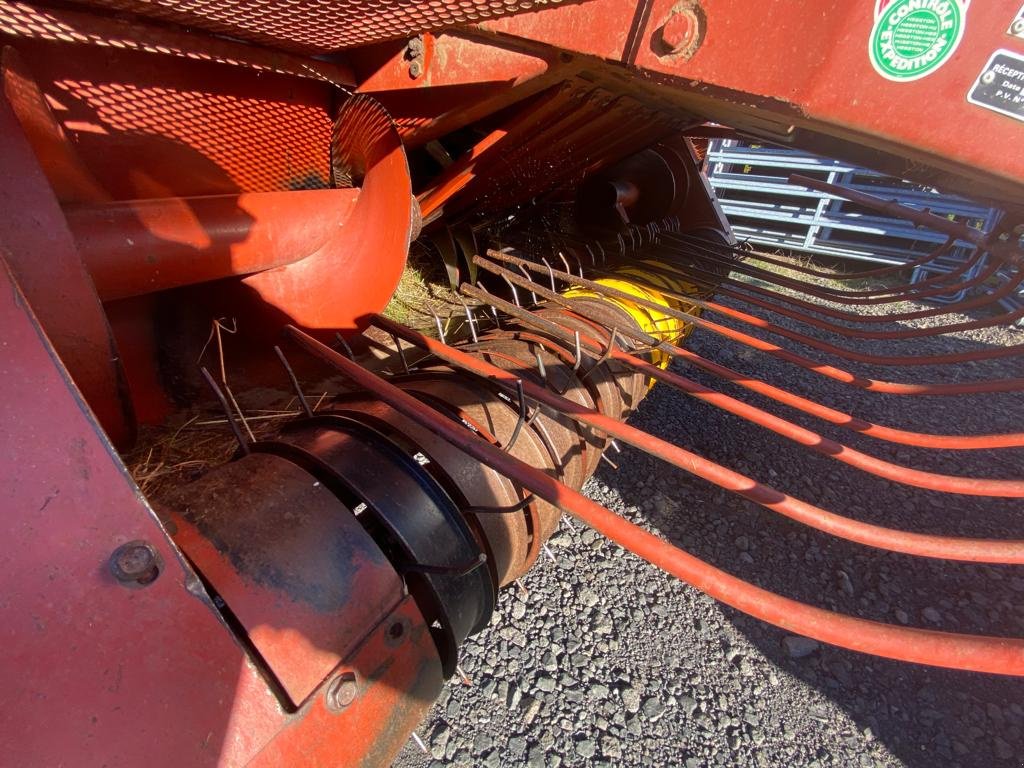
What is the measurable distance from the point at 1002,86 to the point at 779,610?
2.93 ft

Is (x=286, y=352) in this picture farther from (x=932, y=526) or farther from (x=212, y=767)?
(x=932, y=526)

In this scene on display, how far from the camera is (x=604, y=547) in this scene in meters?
2.16

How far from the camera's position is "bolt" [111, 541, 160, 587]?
26.1 inches

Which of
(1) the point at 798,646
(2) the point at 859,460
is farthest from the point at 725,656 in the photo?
(2) the point at 859,460

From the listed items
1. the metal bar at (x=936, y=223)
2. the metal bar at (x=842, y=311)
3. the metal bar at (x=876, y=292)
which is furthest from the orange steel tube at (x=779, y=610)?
the metal bar at (x=876, y=292)

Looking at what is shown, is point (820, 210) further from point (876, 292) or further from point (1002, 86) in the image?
point (1002, 86)

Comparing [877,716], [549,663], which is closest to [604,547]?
[549,663]

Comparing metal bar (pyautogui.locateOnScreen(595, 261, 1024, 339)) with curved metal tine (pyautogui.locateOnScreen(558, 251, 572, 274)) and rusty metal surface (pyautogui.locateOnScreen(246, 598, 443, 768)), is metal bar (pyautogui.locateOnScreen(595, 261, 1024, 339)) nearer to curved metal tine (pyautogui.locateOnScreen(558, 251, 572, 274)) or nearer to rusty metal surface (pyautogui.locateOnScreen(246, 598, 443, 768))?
curved metal tine (pyautogui.locateOnScreen(558, 251, 572, 274))

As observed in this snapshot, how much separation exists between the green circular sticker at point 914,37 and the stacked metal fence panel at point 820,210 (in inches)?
213

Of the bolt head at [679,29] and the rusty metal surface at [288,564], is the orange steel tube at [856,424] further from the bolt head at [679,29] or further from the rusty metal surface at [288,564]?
the rusty metal surface at [288,564]

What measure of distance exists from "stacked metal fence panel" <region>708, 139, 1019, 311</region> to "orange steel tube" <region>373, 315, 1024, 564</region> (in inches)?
220

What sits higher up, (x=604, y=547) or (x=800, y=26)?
(x=800, y=26)

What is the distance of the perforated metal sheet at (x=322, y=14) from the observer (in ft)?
3.45

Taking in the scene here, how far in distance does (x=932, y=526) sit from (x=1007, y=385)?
132 centimetres
